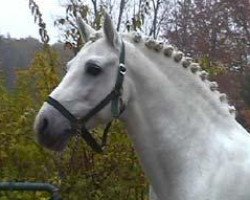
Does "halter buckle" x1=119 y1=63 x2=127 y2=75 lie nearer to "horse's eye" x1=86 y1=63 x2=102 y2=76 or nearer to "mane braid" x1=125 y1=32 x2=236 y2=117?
"horse's eye" x1=86 y1=63 x2=102 y2=76

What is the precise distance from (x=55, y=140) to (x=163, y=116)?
65 cm

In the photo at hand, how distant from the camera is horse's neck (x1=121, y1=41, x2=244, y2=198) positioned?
3.57 m

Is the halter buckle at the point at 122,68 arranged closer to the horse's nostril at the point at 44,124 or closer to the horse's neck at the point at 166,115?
the horse's neck at the point at 166,115

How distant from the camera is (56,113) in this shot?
3.52 metres

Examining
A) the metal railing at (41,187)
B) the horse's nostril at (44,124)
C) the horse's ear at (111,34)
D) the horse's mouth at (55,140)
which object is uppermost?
the horse's ear at (111,34)

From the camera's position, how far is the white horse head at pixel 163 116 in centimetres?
346

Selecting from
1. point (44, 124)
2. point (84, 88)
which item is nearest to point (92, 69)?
point (84, 88)

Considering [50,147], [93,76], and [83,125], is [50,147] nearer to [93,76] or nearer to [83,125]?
[83,125]

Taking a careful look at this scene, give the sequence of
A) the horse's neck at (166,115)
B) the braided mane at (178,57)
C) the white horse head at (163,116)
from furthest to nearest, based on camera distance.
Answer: the braided mane at (178,57)
the horse's neck at (166,115)
the white horse head at (163,116)

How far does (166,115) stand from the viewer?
362 cm

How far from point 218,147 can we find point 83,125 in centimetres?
80

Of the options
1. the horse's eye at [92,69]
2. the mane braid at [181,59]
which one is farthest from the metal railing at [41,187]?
the mane braid at [181,59]

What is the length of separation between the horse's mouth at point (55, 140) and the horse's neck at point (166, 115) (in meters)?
0.38

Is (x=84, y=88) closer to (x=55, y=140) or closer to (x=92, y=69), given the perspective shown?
(x=92, y=69)
